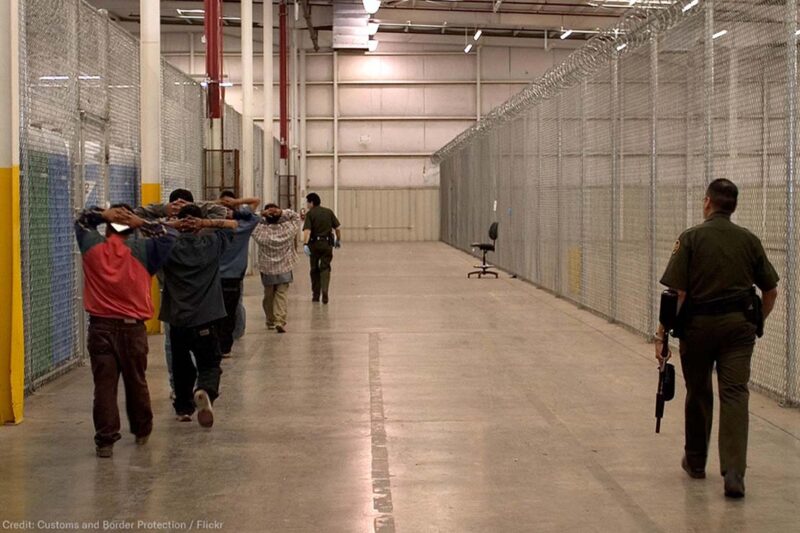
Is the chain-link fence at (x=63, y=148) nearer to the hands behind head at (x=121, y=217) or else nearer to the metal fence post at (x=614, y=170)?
the hands behind head at (x=121, y=217)

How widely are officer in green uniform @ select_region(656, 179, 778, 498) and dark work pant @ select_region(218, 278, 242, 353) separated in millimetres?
5380

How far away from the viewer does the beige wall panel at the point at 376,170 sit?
42.0 meters

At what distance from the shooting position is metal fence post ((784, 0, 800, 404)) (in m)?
8.13

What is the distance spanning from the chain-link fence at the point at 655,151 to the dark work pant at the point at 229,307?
4.49 metres

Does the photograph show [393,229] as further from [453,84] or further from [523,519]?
[523,519]

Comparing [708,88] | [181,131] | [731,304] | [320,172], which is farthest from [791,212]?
[320,172]

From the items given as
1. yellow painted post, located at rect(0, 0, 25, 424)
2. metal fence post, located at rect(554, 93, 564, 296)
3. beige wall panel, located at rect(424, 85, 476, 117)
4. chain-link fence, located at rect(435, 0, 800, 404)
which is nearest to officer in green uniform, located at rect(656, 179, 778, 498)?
chain-link fence, located at rect(435, 0, 800, 404)

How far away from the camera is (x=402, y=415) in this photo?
26.9 feet

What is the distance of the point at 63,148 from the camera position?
9.98m

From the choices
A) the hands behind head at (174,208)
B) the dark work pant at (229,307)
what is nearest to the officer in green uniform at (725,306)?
the hands behind head at (174,208)

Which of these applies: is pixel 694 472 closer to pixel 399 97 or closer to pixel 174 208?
pixel 174 208

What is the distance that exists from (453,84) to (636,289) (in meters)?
29.3

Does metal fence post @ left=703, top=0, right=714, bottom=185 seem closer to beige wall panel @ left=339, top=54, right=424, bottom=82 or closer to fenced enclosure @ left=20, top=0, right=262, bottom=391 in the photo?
fenced enclosure @ left=20, top=0, right=262, bottom=391

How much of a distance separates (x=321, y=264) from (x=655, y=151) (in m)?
6.39
